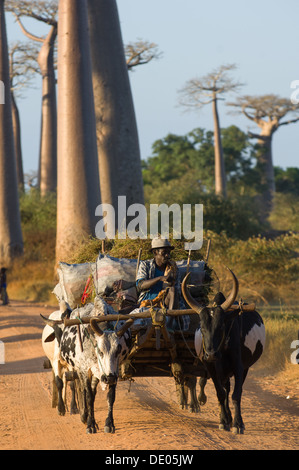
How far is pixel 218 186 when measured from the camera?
154 ft

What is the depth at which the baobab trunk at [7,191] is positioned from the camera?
29812mm

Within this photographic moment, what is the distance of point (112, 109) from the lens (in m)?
25.4

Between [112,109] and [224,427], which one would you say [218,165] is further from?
[224,427]

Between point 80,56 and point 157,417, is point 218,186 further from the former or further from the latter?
point 157,417

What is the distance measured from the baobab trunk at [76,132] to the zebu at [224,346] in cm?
1420

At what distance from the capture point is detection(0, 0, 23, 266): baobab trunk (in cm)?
2981

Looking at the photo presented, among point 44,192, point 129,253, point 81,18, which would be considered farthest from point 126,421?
point 44,192

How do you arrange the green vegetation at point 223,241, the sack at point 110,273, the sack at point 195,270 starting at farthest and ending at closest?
1. the green vegetation at point 223,241
2. the sack at point 110,273
3. the sack at point 195,270

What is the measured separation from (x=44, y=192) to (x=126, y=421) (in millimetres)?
36168

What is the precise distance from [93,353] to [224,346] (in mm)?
1308

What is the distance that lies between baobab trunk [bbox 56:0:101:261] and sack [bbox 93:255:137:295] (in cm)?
1273

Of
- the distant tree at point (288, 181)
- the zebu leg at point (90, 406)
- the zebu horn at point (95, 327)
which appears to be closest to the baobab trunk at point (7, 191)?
the zebu leg at point (90, 406)

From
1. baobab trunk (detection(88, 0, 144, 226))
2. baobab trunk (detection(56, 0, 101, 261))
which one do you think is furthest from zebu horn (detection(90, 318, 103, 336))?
baobab trunk (detection(88, 0, 144, 226))

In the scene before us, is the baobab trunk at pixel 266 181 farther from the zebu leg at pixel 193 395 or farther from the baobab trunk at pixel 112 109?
the zebu leg at pixel 193 395
